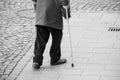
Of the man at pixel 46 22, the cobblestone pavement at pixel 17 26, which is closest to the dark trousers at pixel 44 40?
the man at pixel 46 22

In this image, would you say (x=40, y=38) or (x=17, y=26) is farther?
(x=17, y=26)

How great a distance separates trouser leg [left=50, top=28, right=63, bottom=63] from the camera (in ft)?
26.4

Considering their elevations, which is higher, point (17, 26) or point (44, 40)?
point (44, 40)

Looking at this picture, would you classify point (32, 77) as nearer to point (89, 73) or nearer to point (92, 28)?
point (89, 73)

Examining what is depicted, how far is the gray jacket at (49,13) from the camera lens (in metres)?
7.84

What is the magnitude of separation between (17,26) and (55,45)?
126 inches

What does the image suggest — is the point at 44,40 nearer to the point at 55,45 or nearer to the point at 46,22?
the point at 55,45

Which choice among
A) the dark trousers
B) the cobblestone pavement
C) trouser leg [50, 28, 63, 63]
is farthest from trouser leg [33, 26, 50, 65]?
→ the cobblestone pavement

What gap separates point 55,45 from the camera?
8211 mm

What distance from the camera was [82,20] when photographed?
11.3 metres

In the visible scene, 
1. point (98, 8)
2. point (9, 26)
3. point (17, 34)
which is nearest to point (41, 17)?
point (17, 34)

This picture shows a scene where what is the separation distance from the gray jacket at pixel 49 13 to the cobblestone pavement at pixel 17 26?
1283 mm

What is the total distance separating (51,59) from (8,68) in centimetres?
93

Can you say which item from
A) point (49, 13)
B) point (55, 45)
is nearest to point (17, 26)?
point (55, 45)
